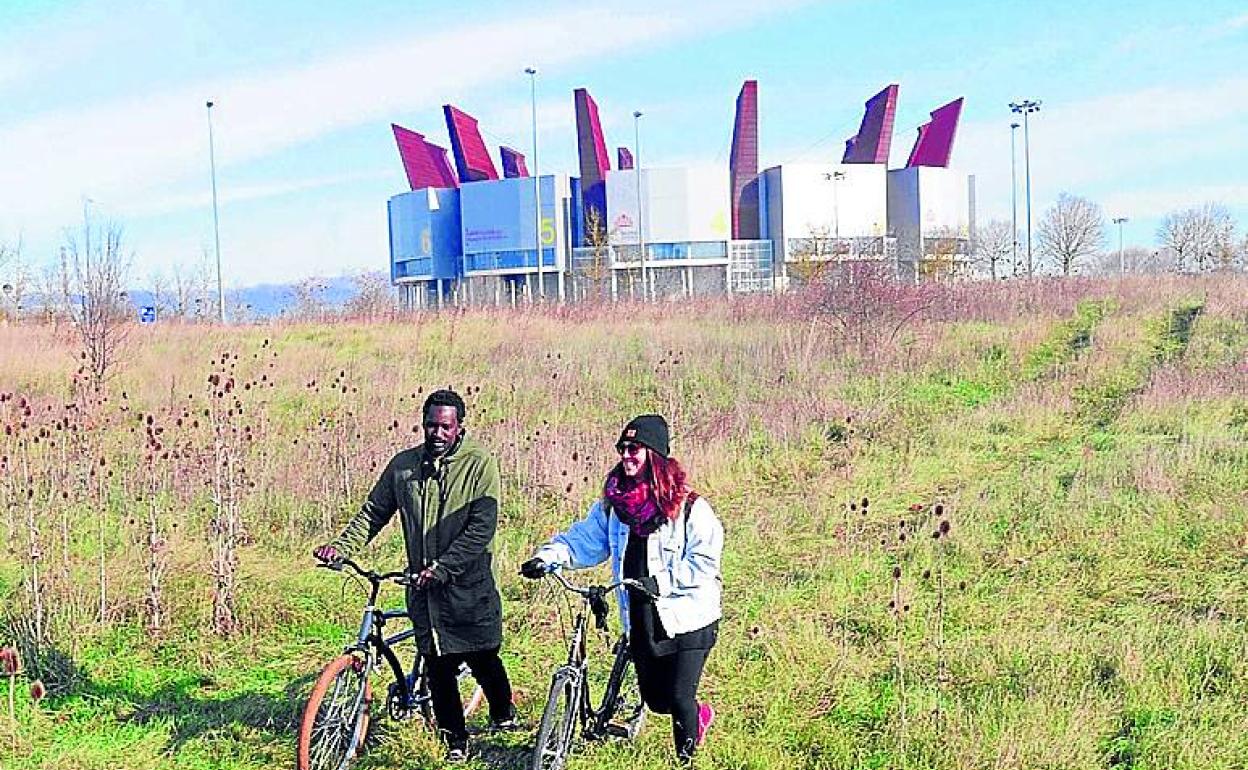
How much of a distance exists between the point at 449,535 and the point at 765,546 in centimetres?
393

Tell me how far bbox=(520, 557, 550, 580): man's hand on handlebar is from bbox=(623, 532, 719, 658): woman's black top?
1.15 feet

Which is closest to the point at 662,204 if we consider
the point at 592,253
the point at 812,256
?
the point at 592,253

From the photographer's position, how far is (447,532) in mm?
4355

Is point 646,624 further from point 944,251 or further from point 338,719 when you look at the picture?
point 944,251

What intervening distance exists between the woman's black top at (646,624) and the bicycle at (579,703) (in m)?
0.07

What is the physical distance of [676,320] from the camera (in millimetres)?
20344

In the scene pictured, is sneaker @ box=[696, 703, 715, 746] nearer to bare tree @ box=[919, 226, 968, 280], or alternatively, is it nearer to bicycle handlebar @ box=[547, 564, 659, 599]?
bicycle handlebar @ box=[547, 564, 659, 599]

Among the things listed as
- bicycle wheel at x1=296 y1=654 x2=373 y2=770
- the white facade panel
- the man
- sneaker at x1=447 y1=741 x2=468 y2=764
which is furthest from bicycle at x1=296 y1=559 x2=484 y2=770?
the white facade panel

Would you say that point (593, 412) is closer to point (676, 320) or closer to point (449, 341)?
point (449, 341)

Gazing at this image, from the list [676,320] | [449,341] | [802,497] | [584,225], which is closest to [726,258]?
[584,225]

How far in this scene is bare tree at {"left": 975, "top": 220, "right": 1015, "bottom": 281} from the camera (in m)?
59.3

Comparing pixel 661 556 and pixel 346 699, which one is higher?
A: pixel 661 556

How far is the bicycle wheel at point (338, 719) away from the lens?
4.16 meters

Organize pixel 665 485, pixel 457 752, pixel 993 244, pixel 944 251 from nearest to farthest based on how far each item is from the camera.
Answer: pixel 665 485 → pixel 457 752 → pixel 944 251 → pixel 993 244
